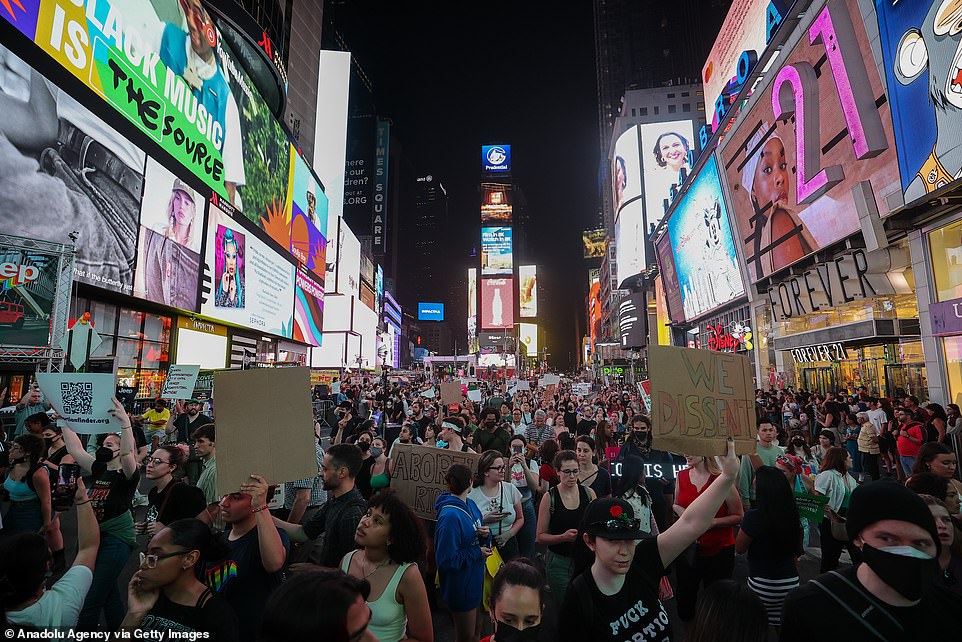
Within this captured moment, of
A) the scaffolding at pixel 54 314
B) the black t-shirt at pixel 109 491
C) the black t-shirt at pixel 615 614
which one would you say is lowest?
the black t-shirt at pixel 615 614

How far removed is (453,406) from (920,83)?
14883mm

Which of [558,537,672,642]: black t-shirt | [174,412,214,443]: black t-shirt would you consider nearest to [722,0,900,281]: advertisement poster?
[558,537,672,642]: black t-shirt

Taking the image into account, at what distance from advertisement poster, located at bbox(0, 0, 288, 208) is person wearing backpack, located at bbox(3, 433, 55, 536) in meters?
15.0

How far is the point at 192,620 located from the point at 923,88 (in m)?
17.6

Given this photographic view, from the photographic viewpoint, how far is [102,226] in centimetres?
1655

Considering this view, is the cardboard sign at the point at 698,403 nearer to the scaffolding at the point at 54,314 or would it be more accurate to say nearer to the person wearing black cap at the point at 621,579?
the person wearing black cap at the point at 621,579

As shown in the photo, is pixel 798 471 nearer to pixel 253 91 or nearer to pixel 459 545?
pixel 459 545

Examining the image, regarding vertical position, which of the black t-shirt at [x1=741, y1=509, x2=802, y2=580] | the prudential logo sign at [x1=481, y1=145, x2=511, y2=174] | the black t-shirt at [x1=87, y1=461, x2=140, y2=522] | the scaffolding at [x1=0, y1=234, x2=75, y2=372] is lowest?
the black t-shirt at [x1=741, y1=509, x2=802, y2=580]

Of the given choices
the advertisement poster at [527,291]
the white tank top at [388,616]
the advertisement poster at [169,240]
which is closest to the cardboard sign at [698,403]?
the white tank top at [388,616]

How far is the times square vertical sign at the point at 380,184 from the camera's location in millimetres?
101938

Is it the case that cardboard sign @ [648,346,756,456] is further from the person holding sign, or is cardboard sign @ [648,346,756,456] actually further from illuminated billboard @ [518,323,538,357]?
illuminated billboard @ [518,323,538,357]

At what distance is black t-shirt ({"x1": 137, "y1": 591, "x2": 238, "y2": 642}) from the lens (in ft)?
7.49

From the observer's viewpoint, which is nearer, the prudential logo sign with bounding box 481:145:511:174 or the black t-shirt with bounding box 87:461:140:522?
the black t-shirt with bounding box 87:461:140:522

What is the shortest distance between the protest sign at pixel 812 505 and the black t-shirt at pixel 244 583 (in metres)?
4.91
